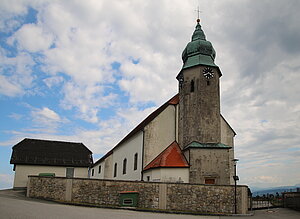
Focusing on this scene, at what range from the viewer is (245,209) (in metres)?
19.2

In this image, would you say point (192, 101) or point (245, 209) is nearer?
point (245, 209)

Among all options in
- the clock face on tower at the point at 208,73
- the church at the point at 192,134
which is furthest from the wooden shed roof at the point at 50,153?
the clock face on tower at the point at 208,73

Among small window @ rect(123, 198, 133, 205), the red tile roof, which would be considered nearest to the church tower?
the red tile roof

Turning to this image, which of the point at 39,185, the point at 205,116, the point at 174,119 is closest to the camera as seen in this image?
the point at 39,185

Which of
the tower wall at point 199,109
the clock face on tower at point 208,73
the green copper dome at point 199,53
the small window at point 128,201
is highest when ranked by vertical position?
the green copper dome at point 199,53

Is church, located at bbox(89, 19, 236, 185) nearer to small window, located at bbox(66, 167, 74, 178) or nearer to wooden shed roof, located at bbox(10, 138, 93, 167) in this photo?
small window, located at bbox(66, 167, 74, 178)

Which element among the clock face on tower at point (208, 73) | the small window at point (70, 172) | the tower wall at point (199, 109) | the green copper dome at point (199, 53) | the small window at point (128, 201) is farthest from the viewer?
the small window at point (70, 172)

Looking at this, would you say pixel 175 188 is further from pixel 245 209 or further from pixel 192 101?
pixel 192 101

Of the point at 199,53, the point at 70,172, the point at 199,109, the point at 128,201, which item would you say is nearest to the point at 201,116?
the point at 199,109

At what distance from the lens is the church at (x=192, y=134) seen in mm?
22931

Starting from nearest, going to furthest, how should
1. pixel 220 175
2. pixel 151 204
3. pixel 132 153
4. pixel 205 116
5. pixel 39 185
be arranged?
1. pixel 151 204
2. pixel 39 185
3. pixel 220 175
4. pixel 205 116
5. pixel 132 153

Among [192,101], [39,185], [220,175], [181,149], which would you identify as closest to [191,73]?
[192,101]

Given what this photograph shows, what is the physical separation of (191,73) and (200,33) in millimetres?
4747

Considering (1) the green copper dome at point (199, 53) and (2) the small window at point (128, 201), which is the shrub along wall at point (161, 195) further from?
(1) the green copper dome at point (199, 53)
